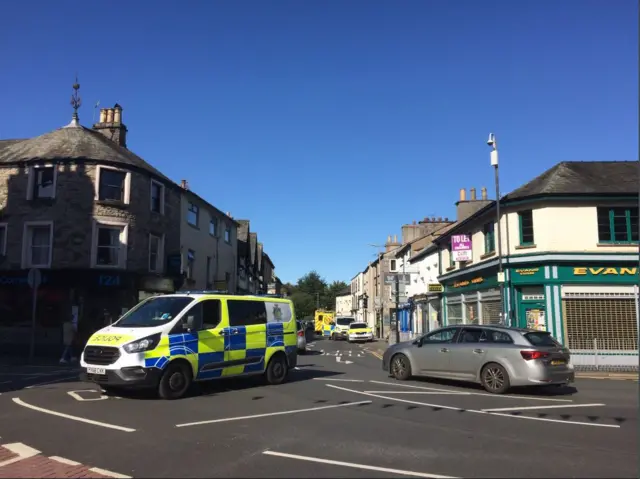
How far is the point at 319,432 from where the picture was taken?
7.41m

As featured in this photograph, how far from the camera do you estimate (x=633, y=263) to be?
19.7m

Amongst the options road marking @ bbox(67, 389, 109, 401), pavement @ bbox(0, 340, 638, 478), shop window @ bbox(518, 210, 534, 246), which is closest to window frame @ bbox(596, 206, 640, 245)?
shop window @ bbox(518, 210, 534, 246)

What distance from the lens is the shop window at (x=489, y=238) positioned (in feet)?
74.5

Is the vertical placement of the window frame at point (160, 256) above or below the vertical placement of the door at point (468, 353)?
above

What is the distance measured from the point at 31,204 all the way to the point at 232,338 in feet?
54.6

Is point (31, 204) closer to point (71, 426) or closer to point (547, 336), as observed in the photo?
point (71, 426)

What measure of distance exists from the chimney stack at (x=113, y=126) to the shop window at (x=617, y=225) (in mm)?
23123

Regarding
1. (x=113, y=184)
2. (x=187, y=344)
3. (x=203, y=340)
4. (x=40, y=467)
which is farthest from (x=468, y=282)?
(x=40, y=467)

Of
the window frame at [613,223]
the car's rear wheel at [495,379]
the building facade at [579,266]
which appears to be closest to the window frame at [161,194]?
the building facade at [579,266]

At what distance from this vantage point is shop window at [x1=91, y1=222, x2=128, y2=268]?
23.5 meters

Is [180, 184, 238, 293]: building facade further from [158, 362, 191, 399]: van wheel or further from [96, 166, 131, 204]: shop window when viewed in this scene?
[158, 362, 191, 399]: van wheel

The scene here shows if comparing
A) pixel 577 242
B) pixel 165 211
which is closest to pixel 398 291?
pixel 577 242

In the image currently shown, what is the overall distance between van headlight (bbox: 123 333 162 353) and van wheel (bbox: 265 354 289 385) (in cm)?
350

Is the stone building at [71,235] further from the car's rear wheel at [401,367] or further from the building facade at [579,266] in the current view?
the building facade at [579,266]
